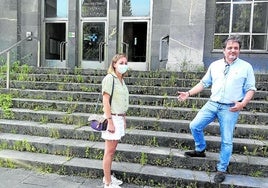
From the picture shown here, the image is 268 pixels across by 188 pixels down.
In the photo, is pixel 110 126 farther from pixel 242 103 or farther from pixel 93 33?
pixel 93 33

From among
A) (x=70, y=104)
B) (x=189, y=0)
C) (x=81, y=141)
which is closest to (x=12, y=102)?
(x=70, y=104)

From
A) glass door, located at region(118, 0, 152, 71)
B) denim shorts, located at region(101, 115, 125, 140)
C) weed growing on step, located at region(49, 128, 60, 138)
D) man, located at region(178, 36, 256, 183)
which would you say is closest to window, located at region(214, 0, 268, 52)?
glass door, located at region(118, 0, 152, 71)

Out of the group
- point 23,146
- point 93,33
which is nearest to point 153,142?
point 23,146

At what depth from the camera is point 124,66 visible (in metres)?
3.85

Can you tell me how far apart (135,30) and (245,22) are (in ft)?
12.1

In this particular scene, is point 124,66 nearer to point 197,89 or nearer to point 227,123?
point 197,89

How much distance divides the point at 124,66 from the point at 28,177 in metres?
2.17

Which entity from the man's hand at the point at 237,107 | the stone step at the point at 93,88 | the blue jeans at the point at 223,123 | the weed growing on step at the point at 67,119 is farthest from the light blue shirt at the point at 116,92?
the stone step at the point at 93,88

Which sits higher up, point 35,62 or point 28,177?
point 35,62

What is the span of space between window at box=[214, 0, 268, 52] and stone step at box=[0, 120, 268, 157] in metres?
5.59

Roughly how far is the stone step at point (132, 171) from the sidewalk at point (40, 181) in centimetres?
13

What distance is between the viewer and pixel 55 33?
11.8m

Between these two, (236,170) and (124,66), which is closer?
(124,66)

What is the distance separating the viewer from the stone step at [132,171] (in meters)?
4.14
